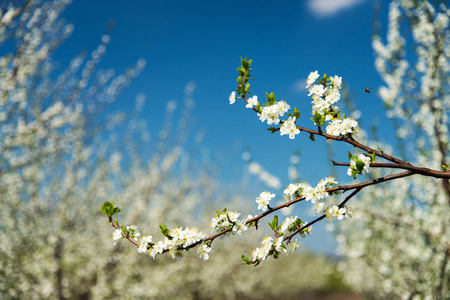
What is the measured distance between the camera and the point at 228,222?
5.82 ft

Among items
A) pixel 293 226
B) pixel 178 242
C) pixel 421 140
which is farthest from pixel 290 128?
pixel 421 140

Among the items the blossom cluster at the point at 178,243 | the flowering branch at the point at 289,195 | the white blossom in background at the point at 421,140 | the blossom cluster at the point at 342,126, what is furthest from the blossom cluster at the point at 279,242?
the white blossom in background at the point at 421,140

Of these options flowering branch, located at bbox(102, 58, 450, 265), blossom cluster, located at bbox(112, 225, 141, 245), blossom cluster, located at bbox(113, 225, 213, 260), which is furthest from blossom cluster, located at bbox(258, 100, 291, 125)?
blossom cluster, located at bbox(112, 225, 141, 245)

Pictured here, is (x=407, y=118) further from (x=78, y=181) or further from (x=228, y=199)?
(x=228, y=199)

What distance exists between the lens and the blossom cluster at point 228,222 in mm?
1739

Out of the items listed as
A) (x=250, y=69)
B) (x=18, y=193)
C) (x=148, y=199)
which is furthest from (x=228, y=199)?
(x=250, y=69)

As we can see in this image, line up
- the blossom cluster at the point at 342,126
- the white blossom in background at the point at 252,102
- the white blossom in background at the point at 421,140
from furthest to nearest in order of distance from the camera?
the white blossom in background at the point at 421,140, the white blossom in background at the point at 252,102, the blossom cluster at the point at 342,126

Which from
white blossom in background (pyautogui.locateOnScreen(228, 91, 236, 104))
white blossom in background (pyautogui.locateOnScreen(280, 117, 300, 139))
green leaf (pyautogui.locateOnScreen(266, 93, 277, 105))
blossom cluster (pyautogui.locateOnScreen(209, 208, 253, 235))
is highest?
white blossom in background (pyautogui.locateOnScreen(228, 91, 236, 104))

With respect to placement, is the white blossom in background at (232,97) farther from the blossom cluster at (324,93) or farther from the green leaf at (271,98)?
the blossom cluster at (324,93)

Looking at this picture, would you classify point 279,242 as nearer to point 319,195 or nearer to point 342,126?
point 319,195

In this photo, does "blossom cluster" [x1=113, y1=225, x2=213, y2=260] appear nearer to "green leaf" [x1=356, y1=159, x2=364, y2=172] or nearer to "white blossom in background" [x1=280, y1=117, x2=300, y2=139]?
"white blossom in background" [x1=280, y1=117, x2=300, y2=139]

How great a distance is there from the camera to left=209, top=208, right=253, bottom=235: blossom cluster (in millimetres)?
1739

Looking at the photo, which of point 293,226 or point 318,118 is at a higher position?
point 318,118

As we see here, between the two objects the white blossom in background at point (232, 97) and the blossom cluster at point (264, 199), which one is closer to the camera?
the blossom cluster at point (264, 199)
